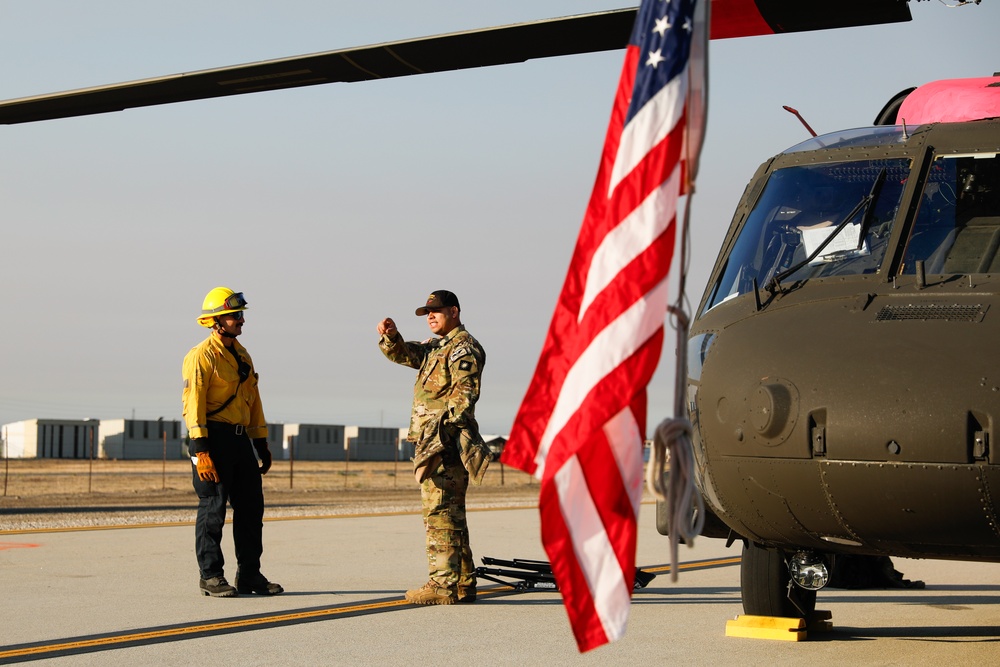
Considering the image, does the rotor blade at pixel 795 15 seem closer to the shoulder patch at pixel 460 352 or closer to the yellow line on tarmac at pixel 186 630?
the shoulder patch at pixel 460 352

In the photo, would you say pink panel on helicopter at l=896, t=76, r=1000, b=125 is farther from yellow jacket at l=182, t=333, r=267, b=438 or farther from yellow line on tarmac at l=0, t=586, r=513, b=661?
yellow jacket at l=182, t=333, r=267, b=438

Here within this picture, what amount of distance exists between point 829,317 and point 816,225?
4.41ft

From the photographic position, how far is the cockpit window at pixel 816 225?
6.36 meters

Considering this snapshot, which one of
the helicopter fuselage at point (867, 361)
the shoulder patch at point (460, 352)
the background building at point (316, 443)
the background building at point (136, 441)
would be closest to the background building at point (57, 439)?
the background building at point (136, 441)

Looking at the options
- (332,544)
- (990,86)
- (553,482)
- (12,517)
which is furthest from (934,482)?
(12,517)

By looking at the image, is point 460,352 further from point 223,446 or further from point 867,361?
point 867,361

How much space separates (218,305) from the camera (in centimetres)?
966

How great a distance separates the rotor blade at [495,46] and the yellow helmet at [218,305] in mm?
3350

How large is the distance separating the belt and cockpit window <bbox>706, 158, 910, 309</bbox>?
14.1ft

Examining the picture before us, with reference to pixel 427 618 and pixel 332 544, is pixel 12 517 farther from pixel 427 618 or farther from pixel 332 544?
pixel 427 618

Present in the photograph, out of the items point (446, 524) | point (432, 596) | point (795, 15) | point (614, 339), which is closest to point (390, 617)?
point (432, 596)

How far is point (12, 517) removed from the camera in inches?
770

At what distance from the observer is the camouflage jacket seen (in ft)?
28.9

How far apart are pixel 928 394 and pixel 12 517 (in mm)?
17711
